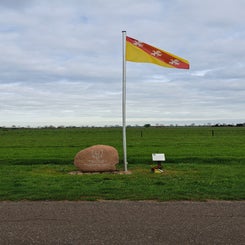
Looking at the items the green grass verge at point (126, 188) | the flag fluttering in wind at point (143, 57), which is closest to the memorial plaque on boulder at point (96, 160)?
the flag fluttering in wind at point (143, 57)

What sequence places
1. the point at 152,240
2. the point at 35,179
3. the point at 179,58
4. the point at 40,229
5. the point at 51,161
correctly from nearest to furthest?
the point at 152,240, the point at 40,229, the point at 35,179, the point at 179,58, the point at 51,161

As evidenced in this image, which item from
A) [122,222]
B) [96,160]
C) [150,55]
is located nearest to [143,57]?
[150,55]

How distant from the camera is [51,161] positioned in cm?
1919

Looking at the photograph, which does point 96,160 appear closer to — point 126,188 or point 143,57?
point 143,57

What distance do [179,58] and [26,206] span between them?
8.53m

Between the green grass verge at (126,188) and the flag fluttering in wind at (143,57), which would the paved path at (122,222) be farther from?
the flag fluttering in wind at (143,57)

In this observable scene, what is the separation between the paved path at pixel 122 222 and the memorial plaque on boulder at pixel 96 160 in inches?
248

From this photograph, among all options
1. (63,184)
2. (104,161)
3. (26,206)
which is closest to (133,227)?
(26,206)

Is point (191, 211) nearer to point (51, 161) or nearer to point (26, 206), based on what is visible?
point (26, 206)

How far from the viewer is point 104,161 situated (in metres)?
14.2

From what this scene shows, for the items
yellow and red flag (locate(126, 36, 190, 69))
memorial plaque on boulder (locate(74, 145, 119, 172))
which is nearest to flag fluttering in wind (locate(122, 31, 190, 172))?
yellow and red flag (locate(126, 36, 190, 69))

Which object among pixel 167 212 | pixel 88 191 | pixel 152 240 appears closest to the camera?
pixel 152 240

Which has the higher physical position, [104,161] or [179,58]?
[179,58]

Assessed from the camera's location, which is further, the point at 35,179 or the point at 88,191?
the point at 35,179
